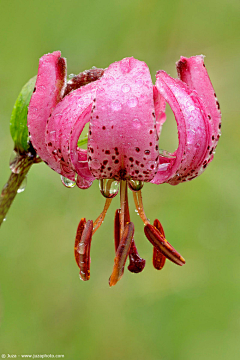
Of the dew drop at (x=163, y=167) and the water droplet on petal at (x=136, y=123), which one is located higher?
the water droplet on petal at (x=136, y=123)

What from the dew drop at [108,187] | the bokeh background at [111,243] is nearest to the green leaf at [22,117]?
the dew drop at [108,187]

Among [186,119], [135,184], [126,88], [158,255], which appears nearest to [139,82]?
[126,88]

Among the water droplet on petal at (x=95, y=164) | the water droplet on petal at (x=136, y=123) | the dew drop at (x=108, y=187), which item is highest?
the water droplet on petal at (x=136, y=123)

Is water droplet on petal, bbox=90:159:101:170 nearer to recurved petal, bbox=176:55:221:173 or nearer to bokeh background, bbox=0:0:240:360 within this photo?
recurved petal, bbox=176:55:221:173

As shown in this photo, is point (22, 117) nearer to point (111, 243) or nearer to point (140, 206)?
point (140, 206)

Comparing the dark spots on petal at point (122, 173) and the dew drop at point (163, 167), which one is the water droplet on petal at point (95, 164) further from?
the dew drop at point (163, 167)

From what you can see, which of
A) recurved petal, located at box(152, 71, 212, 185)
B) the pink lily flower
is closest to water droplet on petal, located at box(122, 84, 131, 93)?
the pink lily flower

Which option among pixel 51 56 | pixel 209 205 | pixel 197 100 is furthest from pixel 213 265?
pixel 51 56
